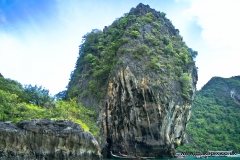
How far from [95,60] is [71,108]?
35.6 feet

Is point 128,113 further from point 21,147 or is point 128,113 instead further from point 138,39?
point 21,147

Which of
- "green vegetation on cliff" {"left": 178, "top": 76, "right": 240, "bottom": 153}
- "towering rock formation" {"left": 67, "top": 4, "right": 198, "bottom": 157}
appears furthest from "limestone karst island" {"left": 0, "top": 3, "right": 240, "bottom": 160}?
"green vegetation on cliff" {"left": 178, "top": 76, "right": 240, "bottom": 153}

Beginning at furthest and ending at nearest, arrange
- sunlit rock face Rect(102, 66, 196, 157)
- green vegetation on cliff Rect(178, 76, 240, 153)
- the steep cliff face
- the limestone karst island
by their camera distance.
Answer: green vegetation on cliff Rect(178, 76, 240, 153) < sunlit rock face Rect(102, 66, 196, 157) < the limestone karst island < the steep cliff face

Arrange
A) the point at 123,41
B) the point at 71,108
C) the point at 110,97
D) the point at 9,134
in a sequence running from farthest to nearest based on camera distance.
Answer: the point at 123,41, the point at 110,97, the point at 71,108, the point at 9,134

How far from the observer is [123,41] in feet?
106

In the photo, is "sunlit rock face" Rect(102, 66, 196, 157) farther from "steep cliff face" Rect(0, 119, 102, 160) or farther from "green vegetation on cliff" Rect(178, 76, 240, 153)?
"green vegetation on cliff" Rect(178, 76, 240, 153)

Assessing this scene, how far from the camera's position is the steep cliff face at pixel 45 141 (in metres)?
14.2

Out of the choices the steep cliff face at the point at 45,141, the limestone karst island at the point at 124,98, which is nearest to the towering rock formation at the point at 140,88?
the limestone karst island at the point at 124,98

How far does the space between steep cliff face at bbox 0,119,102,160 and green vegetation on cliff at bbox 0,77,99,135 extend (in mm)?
3273

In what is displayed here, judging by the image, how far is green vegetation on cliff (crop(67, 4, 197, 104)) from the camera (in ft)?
101

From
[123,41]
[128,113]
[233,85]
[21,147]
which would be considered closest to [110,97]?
[128,113]

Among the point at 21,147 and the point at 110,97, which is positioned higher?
the point at 110,97

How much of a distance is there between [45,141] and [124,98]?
44.2 feet

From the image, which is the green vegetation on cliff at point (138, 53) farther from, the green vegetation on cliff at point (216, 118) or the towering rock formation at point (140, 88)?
the green vegetation on cliff at point (216, 118)
